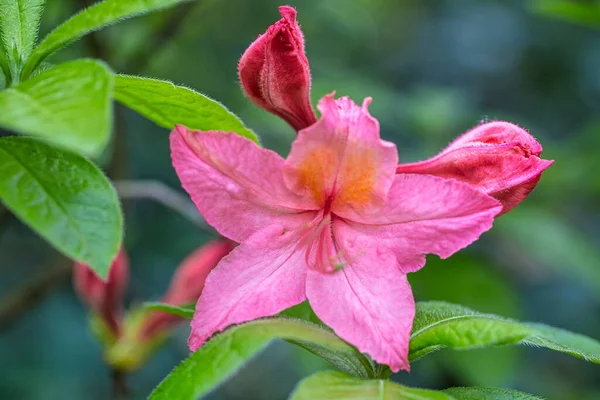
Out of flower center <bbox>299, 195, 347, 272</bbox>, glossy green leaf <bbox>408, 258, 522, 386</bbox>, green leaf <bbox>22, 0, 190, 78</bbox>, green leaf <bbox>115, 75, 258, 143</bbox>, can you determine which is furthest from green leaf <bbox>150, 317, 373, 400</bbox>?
glossy green leaf <bbox>408, 258, 522, 386</bbox>

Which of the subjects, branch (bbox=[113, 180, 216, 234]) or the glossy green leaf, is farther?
the glossy green leaf

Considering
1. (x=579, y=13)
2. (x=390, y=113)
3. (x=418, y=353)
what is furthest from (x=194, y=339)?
(x=390, y=113)

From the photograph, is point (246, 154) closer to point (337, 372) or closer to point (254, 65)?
point (254, 65)

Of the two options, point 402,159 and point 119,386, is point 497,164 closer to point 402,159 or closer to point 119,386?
point 119,386

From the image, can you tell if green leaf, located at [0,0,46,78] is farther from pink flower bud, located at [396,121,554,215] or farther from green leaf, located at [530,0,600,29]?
green leaf, located at [530,0,600,29]

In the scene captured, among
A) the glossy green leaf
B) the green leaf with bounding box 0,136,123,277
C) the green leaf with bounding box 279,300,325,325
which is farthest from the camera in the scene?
the glossy green leaf

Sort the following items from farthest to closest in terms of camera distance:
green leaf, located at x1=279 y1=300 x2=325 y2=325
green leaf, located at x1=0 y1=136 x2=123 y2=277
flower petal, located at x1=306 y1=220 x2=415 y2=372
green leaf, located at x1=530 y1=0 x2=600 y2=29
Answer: green leaf, located at x1=530 y1=0 x2=600 y2=29 < green leaf, located at x1=279 y1=300 x2=325 y2=325 < flower petal, located at x1=306 y1=220 x2=415 y2=372 < green leaf, located at x1=0 y1=136 x2=123 y2=277

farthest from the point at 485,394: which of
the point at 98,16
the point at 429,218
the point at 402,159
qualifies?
the point at 402,159
